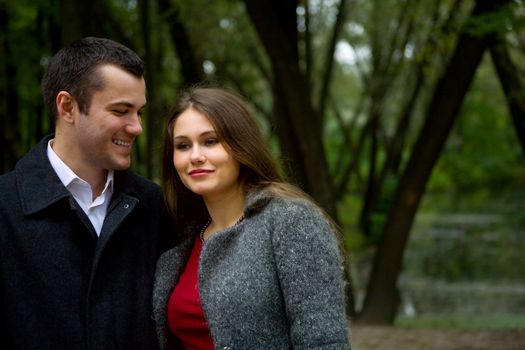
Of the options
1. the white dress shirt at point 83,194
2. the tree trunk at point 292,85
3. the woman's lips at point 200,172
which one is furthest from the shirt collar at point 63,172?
the tree trunk at point 292,85

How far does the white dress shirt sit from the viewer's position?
330 cm

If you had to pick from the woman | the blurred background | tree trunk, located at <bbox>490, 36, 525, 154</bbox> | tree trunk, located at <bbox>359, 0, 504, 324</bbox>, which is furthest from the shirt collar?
tree trunk, located at <bbox>490, 36, 525, 154</bbox>

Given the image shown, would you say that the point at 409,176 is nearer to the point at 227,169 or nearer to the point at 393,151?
the point at 227,169

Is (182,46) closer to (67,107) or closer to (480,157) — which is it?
(67,107)

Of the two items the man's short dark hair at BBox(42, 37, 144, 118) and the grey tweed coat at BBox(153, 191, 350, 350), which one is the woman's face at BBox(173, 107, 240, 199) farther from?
the man's short dark hair at BBox(42, 37, 144, 118)

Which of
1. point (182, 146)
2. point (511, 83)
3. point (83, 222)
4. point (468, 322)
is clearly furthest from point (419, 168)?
point (83, 222)

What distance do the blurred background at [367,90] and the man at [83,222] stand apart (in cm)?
65

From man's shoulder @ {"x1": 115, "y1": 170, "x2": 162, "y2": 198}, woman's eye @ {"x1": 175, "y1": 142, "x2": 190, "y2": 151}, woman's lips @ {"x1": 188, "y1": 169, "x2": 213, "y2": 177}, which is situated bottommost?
man's shoulder @ {"x1": 115, "y1": 170, "x2": 162, "y2": 198}

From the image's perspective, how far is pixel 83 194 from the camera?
3.32 metres

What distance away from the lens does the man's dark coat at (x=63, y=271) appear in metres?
3.04

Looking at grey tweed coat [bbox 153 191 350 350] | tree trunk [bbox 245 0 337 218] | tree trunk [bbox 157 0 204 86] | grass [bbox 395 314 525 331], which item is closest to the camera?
grey tweed coat [bbox 153 191 350 350]

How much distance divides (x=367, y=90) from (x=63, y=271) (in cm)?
1779

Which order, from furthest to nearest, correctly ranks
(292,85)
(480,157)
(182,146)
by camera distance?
(480,157), (292,85), (182,146)

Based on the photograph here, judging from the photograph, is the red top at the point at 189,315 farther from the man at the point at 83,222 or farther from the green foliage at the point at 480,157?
the green foliage at the point at 480,157
